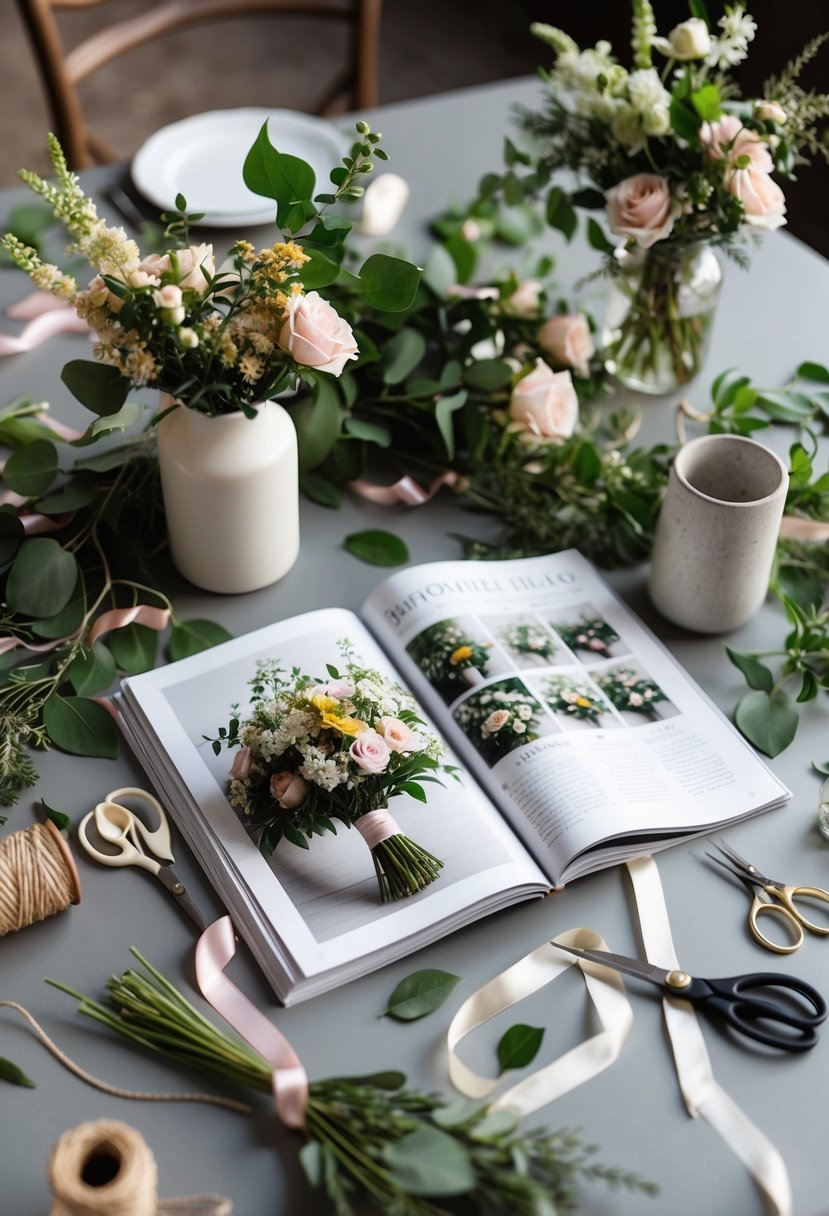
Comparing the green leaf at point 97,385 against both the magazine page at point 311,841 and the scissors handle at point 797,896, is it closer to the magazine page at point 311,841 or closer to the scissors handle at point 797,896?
the magazine page at point 311,841

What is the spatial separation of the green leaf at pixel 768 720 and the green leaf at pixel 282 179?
0.56 m

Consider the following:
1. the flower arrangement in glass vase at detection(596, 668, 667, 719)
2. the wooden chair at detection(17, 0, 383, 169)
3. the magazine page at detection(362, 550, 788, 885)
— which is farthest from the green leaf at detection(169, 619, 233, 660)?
the wooden chair at detection(17, 0, 383, 169)

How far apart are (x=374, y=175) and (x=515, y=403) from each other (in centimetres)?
52

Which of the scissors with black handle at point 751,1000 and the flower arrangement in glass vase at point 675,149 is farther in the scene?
the flower arrangement in glass vase at point 675,149

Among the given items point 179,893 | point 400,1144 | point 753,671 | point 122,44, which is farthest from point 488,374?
point 122,44

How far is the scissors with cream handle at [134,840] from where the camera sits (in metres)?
0.95

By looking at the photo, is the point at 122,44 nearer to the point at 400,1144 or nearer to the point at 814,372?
the point at 814,372

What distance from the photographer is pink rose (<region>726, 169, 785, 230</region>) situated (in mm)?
1170

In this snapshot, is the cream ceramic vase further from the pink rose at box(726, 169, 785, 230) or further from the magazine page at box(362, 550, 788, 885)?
the pink rose at box(726, 169, 785, 230)

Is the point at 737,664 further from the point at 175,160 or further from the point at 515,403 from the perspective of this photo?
the point at 175,160

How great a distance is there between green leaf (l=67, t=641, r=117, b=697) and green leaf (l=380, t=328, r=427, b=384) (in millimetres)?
415

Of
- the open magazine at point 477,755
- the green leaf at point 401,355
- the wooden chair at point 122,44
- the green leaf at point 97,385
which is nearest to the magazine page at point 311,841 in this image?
the open magazine at point 477,755

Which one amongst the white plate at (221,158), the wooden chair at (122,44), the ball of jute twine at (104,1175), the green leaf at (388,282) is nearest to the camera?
the ball of jute twine at (104,1175)

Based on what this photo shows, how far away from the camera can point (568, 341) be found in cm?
132
